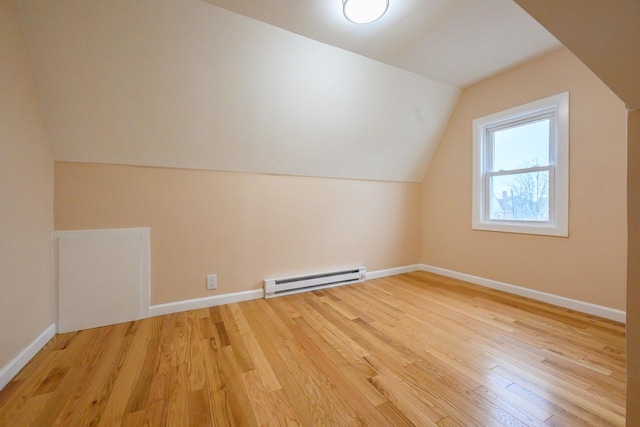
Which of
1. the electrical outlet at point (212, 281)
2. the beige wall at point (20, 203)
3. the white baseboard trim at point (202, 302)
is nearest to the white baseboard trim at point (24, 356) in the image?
the beige wall at point (20, 203)

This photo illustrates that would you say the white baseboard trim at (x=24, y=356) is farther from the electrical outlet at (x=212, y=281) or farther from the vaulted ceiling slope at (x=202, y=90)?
the vaulted ceiling slope at (x=202, y=90)

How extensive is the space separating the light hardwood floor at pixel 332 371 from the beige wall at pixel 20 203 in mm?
302

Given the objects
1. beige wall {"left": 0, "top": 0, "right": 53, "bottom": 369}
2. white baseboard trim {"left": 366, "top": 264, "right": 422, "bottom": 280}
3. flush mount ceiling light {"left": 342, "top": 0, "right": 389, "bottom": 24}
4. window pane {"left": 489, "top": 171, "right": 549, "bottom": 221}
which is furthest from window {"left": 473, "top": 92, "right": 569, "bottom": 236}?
beige wall {"left": 0, "top": 0, "right": 53, "bottom": 369}

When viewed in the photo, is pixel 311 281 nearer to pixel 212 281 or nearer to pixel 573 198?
pixel 212 281

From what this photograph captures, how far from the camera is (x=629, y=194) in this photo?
75cm

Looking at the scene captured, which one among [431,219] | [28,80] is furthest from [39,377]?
[431,219]

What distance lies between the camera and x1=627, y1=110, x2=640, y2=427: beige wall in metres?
0.73

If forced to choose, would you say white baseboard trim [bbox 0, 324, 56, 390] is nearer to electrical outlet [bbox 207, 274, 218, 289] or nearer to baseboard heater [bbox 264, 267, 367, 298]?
electrical outlet [bbox 207, 274, 218, 289]

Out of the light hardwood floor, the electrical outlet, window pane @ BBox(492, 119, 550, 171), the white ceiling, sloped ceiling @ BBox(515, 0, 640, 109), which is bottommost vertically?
the light hardwood floor

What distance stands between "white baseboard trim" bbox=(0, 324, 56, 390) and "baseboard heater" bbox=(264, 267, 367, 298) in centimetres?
157

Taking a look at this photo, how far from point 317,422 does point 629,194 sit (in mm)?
1393

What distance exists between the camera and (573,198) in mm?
2209

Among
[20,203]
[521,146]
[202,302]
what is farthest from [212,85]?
[521,146]

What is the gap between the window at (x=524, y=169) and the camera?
228 cm
